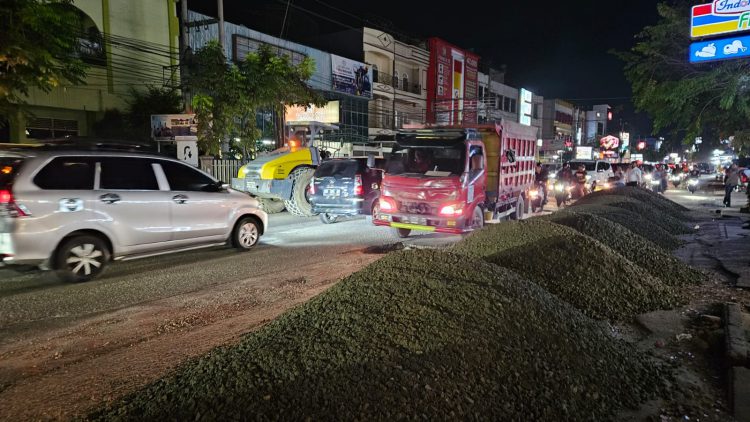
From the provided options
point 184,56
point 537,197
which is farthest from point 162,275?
point 537,197

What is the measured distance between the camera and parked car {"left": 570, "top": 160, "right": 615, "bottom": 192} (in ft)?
75.5

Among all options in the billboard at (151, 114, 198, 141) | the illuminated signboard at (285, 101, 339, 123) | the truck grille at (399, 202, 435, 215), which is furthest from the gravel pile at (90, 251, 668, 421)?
the illuminated signboard at (285, 101, 339, 123)

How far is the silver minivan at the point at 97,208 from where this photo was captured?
19.9 feet

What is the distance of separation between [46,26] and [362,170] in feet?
24.1

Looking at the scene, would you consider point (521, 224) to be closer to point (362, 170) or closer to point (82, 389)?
point (362, 170)

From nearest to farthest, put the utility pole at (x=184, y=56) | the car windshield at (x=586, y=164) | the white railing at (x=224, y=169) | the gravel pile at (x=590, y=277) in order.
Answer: the gravel pile at (x=590, y=277), the utility pole at (x=184, y=56), the white railing at (x=224, y=169), the car windshield at (x=586, y=164)

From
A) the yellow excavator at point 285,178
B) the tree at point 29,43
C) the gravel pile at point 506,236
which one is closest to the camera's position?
the gravel pile at point 506,236

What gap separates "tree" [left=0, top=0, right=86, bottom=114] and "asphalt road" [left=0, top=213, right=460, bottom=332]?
3834 millimetres

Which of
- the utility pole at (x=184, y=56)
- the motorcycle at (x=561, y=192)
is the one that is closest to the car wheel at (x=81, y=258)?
the utility pole at (x=184, y=56)

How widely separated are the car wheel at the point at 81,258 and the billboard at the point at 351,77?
71.9 feet

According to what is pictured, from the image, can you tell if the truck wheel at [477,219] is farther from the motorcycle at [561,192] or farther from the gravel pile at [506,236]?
the motorcycle at [561,192]

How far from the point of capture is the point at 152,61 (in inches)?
765

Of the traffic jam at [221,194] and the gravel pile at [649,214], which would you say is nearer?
the traffic jam at [221,194]

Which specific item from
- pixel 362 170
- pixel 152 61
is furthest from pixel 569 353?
pixel 152 61
